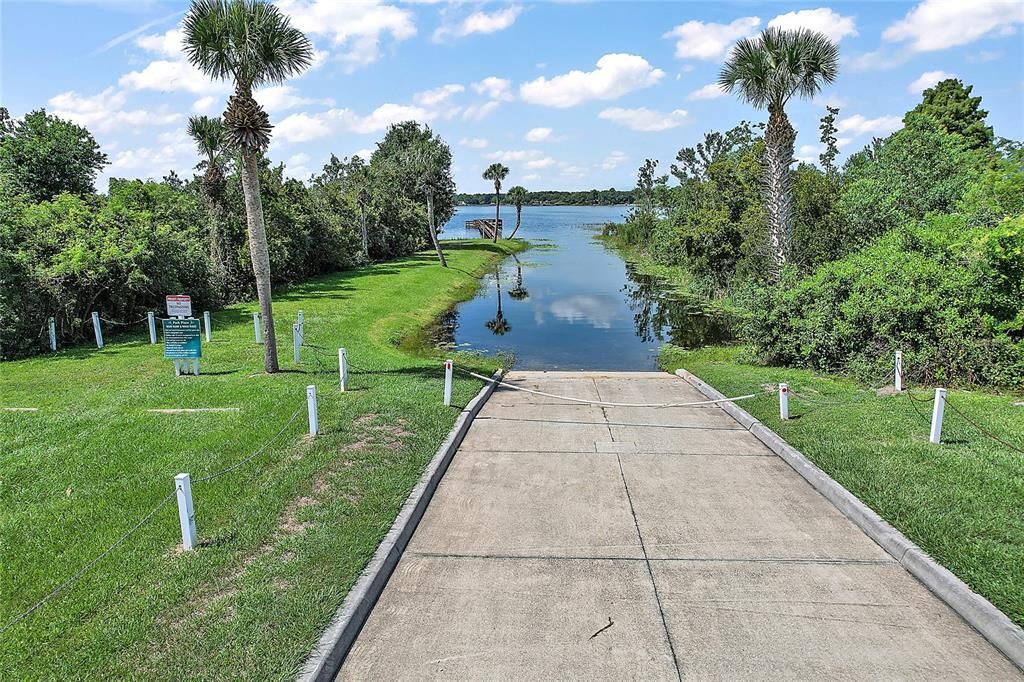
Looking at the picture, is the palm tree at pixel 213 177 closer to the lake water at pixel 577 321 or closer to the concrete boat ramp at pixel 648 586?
the lake water at pixel 577 321

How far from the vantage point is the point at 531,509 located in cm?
796

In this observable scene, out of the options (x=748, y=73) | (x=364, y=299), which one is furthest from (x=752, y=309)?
(x=364, y=299)

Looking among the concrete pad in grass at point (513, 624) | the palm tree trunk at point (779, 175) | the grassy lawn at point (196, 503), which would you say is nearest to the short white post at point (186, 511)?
the grassy lawn at point (196, 503)

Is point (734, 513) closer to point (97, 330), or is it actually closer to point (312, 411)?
point (312, 411)

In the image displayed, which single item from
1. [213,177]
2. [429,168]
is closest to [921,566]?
[213,177]

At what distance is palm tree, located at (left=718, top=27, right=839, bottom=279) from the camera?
66.1ft

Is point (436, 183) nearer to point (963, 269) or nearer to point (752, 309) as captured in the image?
point (752, 309)

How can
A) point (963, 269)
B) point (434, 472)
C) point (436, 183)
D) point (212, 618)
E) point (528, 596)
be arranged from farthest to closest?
point (436, 183)
point (963, 269)
point (434, 472)
point (528, 596)
point (212, 618)

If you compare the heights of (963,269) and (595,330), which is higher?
(963,269)

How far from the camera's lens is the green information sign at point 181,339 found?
13.6 metres

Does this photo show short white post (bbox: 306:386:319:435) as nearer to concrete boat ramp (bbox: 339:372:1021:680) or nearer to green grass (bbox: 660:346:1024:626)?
concrete boat ramp (bbox: 339:372:1021:680)

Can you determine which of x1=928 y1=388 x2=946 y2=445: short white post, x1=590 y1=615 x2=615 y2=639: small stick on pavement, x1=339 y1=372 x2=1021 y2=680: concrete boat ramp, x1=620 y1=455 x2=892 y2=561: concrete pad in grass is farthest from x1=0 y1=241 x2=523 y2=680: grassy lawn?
x1=928 y1=388 x2=946 y2=445: short white post

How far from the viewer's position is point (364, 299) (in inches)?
1183

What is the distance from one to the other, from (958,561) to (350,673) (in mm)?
5646
